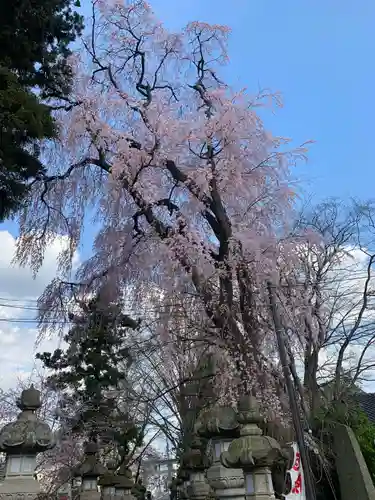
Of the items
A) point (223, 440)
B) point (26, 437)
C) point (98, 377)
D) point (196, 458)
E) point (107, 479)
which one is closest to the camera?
point (26, 437)

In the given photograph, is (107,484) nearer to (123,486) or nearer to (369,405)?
(123,486)

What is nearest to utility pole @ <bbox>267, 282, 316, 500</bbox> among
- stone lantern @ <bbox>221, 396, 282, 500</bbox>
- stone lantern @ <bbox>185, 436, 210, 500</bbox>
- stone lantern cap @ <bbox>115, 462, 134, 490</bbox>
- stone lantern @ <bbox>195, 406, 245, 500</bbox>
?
stone lantern @ <bbox>195, 406, 245, 500</bbox>

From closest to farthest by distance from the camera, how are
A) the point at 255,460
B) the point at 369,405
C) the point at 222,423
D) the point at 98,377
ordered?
the point at 255,460
the point at 222,423
the point at 98,377
the point at 369,405

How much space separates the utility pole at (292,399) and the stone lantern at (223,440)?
1649 millimetres

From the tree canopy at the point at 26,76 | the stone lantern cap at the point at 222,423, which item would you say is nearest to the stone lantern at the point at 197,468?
the stone lantern cap at the point at 222,423

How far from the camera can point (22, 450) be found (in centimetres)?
528

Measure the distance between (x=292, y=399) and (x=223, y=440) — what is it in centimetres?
180

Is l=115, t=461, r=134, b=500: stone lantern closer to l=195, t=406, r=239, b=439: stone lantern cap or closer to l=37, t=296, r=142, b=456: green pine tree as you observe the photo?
l=37, t=296, r=142, b=456: green pine tree

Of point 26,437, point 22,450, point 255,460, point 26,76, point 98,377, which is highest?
point 26,76

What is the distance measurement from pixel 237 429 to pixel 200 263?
9.49ft

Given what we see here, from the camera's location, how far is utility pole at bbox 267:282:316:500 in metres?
7.00

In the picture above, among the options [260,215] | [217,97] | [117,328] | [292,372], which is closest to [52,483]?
[117,328]

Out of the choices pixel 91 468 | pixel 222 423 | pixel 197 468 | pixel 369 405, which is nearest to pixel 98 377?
pixel 91 468

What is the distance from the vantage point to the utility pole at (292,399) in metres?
7.00
